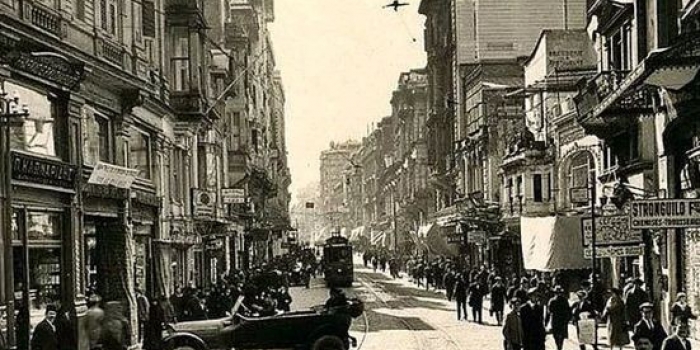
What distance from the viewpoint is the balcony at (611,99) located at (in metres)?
25.7

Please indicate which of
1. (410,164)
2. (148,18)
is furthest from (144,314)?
(410,164)

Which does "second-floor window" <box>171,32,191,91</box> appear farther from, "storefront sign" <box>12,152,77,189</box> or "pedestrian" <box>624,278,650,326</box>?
"pedestrian" <box>624,278,650,326</box>

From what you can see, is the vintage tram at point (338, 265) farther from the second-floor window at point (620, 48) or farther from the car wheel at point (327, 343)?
the car wheel at point (327, 343)

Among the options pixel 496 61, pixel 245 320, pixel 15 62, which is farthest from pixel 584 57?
pixel 15 62

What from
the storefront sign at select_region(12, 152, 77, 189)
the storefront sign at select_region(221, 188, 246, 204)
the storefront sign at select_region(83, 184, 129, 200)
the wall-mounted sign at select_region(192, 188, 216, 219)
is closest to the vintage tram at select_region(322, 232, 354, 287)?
the storefront sign at select_region(221, 188, 246, 204)

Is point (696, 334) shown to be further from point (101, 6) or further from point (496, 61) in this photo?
point (496, 61)

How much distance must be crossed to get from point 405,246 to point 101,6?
8914 cm

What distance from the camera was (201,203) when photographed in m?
45.3

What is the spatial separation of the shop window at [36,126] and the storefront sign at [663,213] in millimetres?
10796

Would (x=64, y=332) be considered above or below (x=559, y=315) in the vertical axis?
above

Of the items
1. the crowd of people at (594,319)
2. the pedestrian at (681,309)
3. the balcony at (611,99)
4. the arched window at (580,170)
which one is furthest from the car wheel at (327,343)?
the arched window at (580,170)

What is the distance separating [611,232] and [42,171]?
480 inches

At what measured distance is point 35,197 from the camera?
2253cm

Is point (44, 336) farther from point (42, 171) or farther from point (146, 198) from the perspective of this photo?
point (146, 198)
